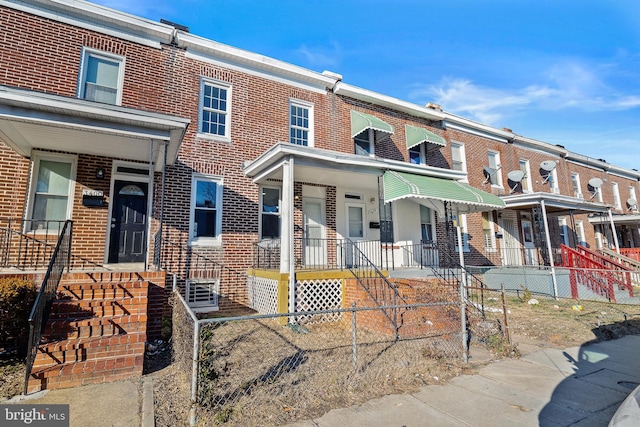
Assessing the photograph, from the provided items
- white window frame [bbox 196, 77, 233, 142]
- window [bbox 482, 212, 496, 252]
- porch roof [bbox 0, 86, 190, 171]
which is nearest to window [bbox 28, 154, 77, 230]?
porch roof [bbox 0, 86, 190, 171]

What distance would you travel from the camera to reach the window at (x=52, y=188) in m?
8.05

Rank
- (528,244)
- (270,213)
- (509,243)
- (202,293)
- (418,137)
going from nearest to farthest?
(202,293)
(270,213)
(418,137)
(509,243)
(528,244)

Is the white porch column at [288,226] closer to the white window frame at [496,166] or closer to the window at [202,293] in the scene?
the window at [202,293]

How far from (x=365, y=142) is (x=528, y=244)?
10192 mm

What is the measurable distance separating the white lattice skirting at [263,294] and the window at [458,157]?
10807mm

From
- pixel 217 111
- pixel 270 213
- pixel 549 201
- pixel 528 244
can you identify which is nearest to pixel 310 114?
pixel 217 111

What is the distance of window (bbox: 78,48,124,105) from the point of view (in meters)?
8.80

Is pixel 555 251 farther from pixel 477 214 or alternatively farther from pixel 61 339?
→ pixel 61 339

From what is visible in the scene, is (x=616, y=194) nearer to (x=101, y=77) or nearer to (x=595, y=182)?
(x=595, y=182)

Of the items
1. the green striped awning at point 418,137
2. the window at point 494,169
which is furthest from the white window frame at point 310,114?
the window at point 494,169

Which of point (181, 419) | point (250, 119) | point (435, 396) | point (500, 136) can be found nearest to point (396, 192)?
point (250, 119)

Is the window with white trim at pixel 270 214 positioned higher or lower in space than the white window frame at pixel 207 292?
higher

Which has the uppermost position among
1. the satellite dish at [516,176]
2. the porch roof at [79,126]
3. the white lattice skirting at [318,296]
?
the satellite dish at [516,176]

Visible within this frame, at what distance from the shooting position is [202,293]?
9297 mm
